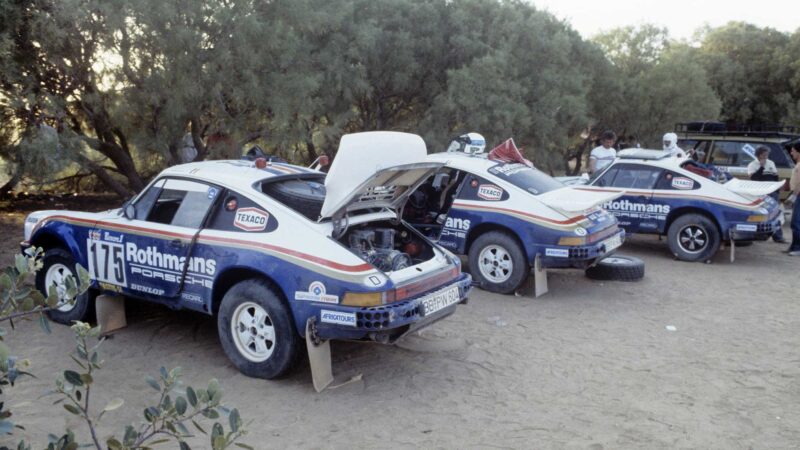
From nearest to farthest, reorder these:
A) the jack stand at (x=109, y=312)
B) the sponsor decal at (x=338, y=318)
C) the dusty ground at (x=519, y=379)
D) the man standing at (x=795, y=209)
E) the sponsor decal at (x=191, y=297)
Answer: the dusty ground at (x=519, y=379)
the sponsor decal at (x=338, y=318)
the sponsor decal at (x=191, y=297)
the jack stand at (x=109, y=312)
the man standing at (x=795, y=209)

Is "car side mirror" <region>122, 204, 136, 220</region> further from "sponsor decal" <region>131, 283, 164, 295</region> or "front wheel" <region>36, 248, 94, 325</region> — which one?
"front wheel" <region>36, 248, 94, 325</region>

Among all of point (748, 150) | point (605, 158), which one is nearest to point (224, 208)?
point (605, 158)

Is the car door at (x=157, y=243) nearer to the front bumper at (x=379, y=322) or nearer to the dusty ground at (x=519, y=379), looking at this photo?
the dusty ground at (x=519, y=379)

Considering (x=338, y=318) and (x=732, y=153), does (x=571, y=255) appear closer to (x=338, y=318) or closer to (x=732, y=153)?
(x=338, y=318)

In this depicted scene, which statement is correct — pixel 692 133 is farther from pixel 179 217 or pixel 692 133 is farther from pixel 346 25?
pixel 179 217

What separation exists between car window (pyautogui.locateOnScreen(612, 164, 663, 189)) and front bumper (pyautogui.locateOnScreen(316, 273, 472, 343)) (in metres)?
6.87

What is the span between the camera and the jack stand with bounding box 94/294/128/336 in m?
6.55

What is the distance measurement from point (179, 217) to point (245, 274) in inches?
36.9

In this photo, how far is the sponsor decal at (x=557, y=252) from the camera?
8031mm

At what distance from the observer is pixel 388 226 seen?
648cm

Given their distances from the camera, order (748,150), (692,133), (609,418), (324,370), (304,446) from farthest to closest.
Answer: (692,133), (748,150), (324,370), (609,418), (304,446)

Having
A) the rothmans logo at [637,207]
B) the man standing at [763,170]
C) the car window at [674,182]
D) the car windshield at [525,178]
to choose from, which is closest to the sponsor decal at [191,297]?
the car windshield at [525,178]

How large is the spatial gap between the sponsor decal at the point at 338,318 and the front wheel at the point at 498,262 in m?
3.70

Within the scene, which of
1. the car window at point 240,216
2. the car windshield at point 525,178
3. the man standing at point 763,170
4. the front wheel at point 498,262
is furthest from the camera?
the man standing at point 763,170
